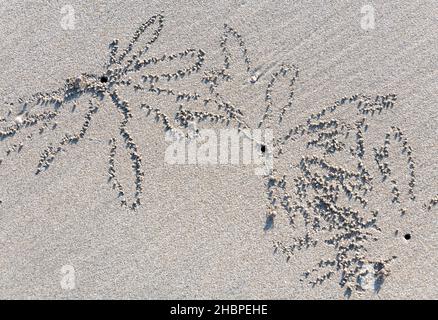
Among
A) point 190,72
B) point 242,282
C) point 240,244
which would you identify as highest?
point 190,72

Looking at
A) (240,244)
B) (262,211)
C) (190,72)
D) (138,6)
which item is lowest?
(240,244)

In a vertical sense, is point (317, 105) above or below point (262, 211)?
above

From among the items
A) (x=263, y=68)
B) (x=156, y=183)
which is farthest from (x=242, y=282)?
(x=263, y=68)

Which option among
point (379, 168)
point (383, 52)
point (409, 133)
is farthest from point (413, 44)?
point (379, 168)
